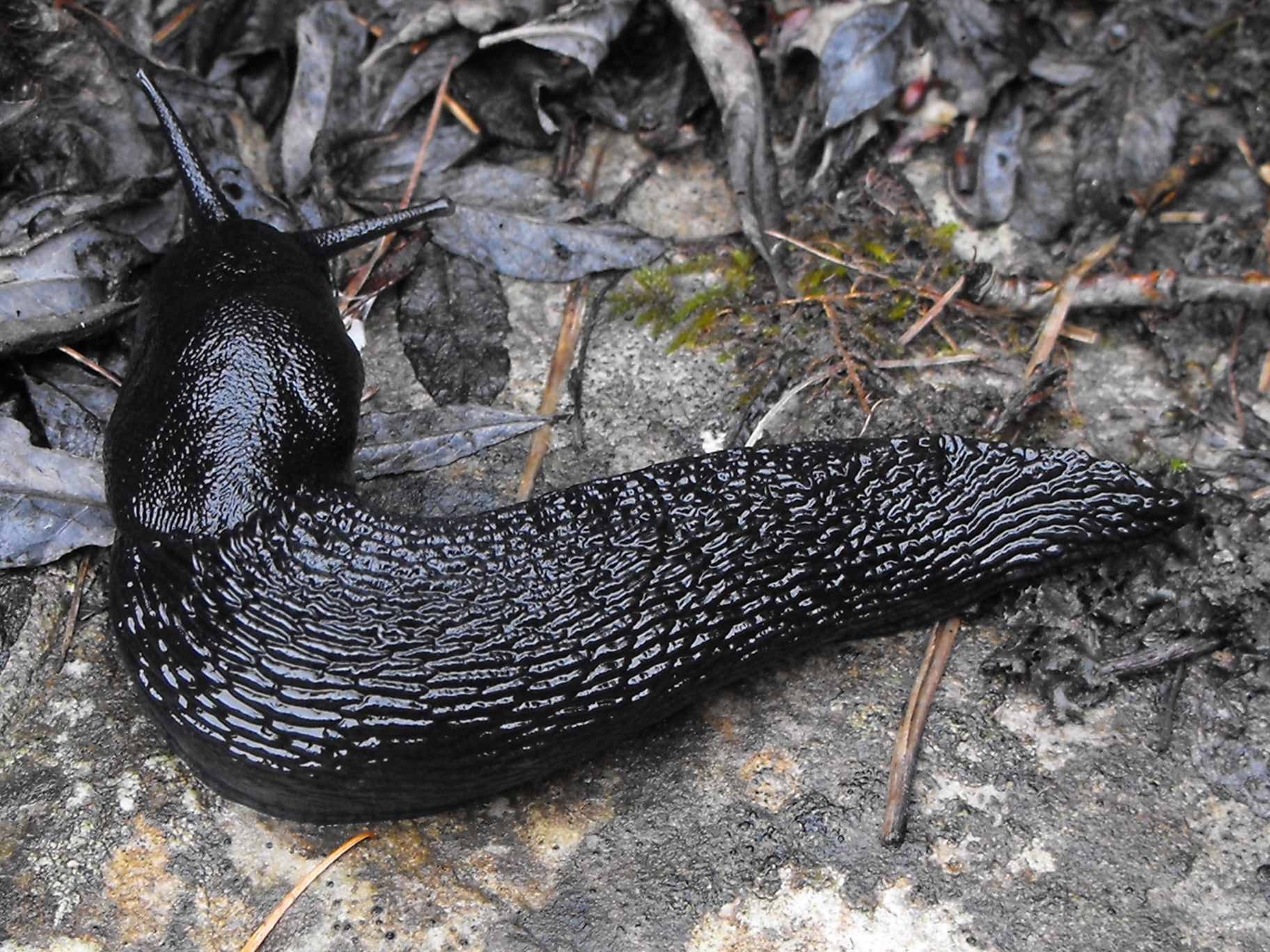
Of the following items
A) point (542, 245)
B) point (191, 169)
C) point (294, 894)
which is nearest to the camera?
point (294, 894)

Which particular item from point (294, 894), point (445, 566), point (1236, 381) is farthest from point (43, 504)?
point (1236, 381)

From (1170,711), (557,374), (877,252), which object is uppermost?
(877,252)

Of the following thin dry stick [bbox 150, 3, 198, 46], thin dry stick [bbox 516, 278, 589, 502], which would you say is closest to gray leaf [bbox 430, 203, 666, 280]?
thin dry stick [bbox 516, 278, 589, 502]

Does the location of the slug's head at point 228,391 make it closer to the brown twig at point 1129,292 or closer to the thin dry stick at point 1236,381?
the brown twig at point 1129,292

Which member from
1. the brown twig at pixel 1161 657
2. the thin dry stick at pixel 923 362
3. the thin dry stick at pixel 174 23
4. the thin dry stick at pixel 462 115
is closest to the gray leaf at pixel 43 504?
the thin dry stick at pixel 174 23

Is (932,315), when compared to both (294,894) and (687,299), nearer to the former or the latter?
(687,299)

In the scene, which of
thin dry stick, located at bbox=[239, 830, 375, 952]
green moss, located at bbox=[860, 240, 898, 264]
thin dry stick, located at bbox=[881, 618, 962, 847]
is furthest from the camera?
green moss, located at bbox=[860, 240, 898, 264]

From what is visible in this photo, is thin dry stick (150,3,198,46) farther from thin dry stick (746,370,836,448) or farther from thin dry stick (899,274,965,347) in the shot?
thin dry stick (899,274,965,347)
